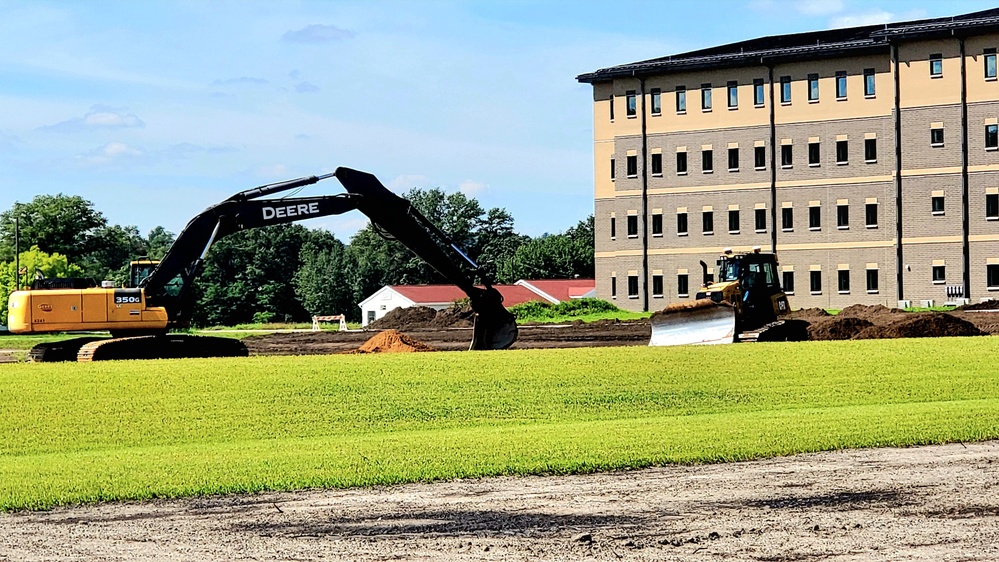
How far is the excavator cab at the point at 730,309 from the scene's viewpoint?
131 feet

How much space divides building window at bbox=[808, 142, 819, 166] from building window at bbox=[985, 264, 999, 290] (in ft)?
38.4

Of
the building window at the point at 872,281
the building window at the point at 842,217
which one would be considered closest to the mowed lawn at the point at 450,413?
the building window at the point at 872,281

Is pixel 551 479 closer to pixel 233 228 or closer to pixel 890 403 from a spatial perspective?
pixel 890 403

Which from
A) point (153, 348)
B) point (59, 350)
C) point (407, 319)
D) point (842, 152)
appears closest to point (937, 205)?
point (842, 152)

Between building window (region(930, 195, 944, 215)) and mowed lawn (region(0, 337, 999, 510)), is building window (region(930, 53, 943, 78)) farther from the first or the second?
mowed lawn (region(0, 337, 999, 510))

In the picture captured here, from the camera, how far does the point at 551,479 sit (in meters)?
16.3

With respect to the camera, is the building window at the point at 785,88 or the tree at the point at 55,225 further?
the tree at the point at 55,225

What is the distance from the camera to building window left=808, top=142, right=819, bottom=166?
8156 cm

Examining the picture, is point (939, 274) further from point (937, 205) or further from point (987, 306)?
point (987, 306)

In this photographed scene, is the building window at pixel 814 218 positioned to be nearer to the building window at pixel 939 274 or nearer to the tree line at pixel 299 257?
the building window at pixel 939 274

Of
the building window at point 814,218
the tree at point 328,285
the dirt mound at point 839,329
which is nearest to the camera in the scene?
the dirt mound at point 839,329

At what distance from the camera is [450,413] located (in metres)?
24.0

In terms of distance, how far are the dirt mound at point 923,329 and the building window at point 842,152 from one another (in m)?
34.2

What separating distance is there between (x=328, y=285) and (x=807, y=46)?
6772cm
